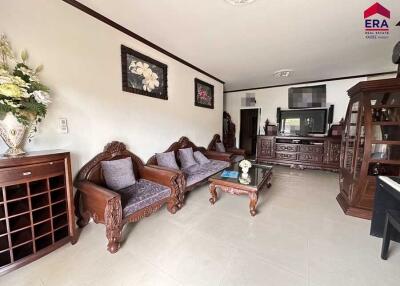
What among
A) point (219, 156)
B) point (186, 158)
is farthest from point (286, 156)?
point (186, 158)

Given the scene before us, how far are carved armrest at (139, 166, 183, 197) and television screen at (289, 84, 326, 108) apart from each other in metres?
4.33

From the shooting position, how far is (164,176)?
7.62 feet

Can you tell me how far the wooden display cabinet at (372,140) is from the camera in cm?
210

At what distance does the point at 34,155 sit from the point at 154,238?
1.33 metres

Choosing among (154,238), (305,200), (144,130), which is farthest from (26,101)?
(305,200)

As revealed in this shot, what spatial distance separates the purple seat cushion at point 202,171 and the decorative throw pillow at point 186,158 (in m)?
0.10

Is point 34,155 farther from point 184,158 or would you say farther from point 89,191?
point 184,158

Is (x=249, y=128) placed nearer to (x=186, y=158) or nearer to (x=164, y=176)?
(x=186, y=158)

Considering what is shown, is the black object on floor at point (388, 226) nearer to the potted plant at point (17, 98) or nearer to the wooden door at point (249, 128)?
the potted plant at point (17, 98)

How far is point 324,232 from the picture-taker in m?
1.91

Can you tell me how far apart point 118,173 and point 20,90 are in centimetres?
123

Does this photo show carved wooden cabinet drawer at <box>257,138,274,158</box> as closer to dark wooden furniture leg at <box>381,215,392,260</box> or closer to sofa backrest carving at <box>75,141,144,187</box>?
dark wooden furniture leg at <box>381,215,392,260</box>

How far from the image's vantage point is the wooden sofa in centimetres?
244

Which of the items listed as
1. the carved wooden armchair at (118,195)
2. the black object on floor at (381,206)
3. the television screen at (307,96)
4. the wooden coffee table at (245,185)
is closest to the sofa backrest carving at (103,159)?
the carved wooden armchair at (118,195)
